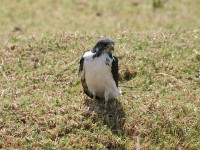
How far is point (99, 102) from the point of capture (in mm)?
7762

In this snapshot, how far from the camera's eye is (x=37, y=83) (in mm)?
8484

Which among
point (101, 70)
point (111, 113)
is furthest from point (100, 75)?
point (111, 113)

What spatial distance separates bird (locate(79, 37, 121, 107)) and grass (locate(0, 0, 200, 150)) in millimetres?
231

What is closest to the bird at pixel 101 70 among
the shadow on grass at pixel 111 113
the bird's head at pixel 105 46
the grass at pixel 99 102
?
the bird's head at pixel 105 46

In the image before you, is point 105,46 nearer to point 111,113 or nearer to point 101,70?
point 101,70

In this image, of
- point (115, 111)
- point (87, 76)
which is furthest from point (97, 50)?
point (115, 111)

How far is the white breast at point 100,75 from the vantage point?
7.23 meters

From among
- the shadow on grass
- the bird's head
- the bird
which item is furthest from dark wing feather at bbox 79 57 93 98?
the bird's head

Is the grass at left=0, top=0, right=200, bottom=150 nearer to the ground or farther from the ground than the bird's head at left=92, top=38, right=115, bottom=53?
nearer to the ground

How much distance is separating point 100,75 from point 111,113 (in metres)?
0.58

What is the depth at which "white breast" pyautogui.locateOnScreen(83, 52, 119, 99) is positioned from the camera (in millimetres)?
7227

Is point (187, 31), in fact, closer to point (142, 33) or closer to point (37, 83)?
point (142, 33)

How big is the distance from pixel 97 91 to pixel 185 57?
7.23 ft

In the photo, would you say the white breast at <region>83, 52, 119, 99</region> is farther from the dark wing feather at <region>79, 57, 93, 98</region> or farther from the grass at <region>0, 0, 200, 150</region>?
the grass at <region>0, 0, 200, 150</region>
